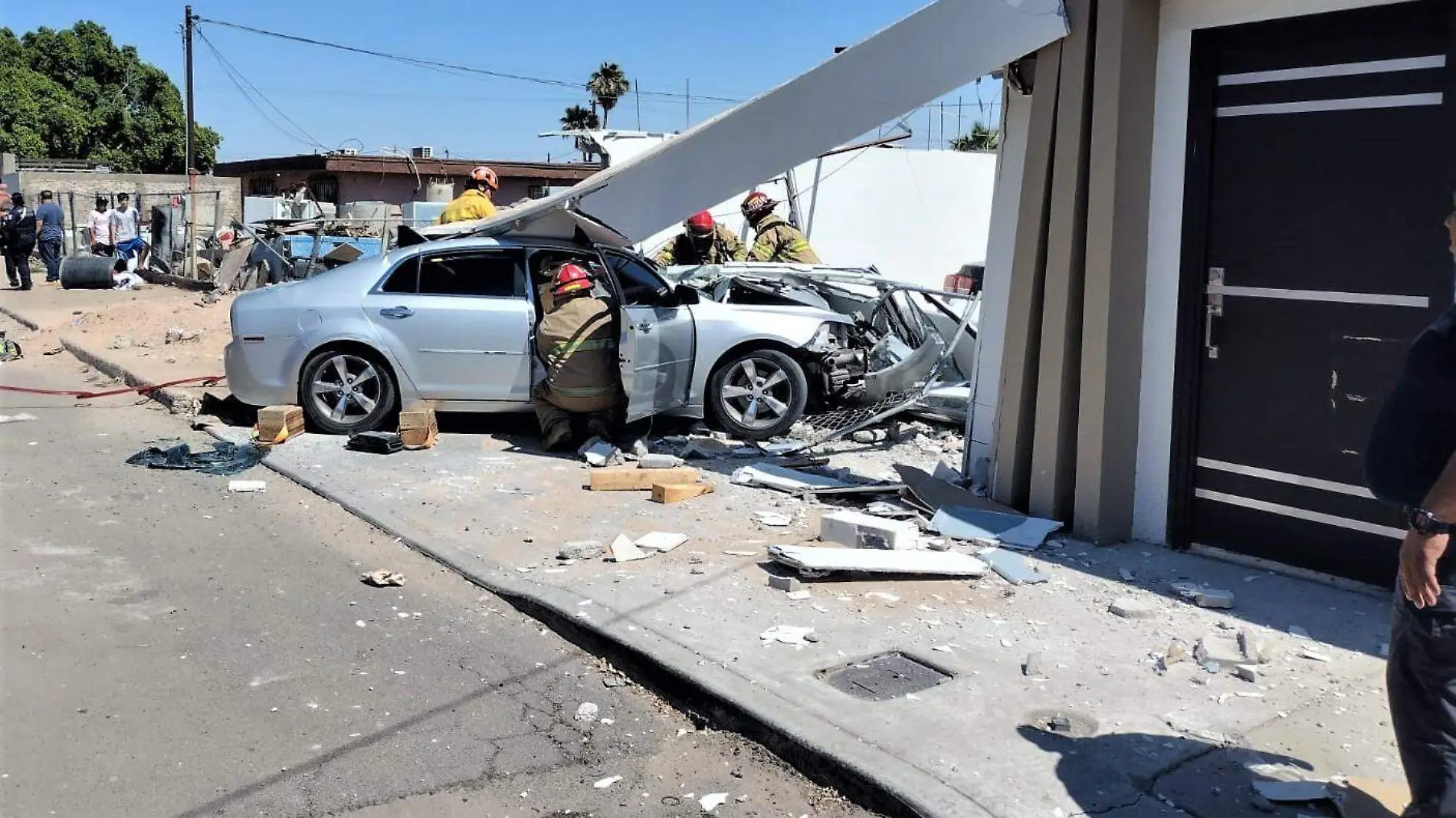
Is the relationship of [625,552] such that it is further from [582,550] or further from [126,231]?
[126,231]

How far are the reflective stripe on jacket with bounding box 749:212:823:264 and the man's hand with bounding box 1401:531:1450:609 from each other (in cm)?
937

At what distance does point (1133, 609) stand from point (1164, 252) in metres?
1.94

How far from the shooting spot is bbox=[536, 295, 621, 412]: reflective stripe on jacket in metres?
8.62

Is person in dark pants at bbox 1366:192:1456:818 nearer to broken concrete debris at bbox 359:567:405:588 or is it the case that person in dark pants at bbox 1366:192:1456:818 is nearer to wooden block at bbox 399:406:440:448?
broken concrete debris at bbox 359:567:405:588

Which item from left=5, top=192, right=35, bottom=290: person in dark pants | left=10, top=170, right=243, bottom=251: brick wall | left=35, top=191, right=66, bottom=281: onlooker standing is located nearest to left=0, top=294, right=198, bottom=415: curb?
left=5, top=192, right=35, bottom=290: person in dark pants

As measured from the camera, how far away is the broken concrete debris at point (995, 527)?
6.25 m

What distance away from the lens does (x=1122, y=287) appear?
20.0 feet

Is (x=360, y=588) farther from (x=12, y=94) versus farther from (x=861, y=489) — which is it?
(x=12, y=94)

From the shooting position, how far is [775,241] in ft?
40.3

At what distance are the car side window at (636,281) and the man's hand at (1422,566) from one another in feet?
20.7

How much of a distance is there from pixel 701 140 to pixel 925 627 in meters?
3.68

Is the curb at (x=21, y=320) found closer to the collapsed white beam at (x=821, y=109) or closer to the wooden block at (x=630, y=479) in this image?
the collapsed white beam at (x=821, y=109)

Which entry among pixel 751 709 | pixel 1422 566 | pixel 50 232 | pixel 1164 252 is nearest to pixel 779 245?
pixel 1164 252

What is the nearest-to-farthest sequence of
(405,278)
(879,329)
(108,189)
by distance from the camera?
(405,278) < (879,329) < (108,189)
